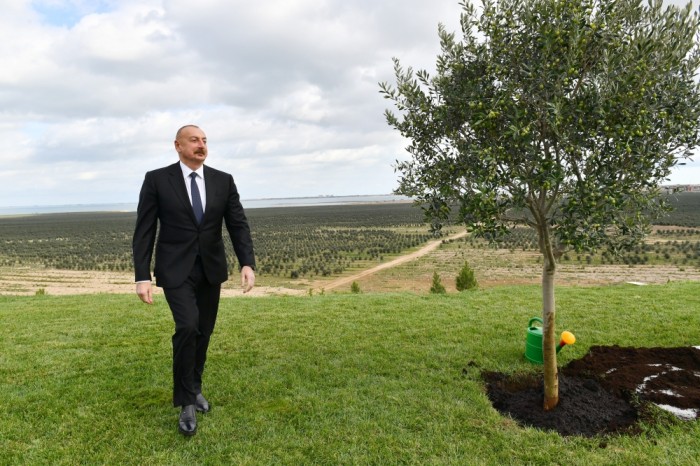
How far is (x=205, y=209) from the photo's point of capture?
4.83 meters

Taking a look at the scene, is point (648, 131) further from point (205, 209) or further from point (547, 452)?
point (205, 209)

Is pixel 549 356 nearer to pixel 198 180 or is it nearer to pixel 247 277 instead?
pixel 247 277

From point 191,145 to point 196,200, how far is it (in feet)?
1.94

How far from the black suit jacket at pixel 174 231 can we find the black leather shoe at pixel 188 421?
137cm

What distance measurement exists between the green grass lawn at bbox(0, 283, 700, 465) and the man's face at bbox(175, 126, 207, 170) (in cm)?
292

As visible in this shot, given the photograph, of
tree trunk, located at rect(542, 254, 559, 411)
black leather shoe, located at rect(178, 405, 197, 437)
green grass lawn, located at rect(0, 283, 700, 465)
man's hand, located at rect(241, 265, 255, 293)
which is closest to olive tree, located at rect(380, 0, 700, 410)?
tree trunk, located at rect(542, 254, 559, 411)

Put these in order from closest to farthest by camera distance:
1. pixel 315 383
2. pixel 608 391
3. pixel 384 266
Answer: pixel 608 391
pixel 315 383
pixel 384 266

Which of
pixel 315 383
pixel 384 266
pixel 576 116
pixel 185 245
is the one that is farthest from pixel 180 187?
pixel 384 266

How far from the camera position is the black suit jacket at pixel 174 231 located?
15.1 feet

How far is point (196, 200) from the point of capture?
4828 millimetres

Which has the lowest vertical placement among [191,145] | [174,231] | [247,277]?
[247,277]

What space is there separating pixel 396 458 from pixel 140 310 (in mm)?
8313

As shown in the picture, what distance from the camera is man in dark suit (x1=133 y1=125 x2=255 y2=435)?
4.61m

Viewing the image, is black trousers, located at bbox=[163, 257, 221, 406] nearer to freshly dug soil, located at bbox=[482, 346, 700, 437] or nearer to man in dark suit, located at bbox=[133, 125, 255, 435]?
man in dark suit, located at bbox=[133, 125, 255, 435]
